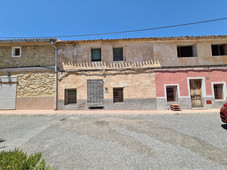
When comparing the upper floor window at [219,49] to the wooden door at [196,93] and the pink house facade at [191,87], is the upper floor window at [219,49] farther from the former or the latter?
the wooden door at [196,93]

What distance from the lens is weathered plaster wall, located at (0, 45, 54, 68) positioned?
8734 mm

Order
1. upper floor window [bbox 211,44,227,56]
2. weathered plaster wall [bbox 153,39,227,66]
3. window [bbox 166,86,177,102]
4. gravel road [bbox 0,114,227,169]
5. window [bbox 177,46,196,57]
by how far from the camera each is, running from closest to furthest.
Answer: gravel road [bbox 0,114,227,169] < weathered plaster wall [bbox 153,39,227,66] < window [bbox 166,86,177,102] < upper floor window [bbox 211,44,227,56] < window [bbox 177,46,196,57]

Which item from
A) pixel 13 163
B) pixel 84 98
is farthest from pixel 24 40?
pixel 13 163

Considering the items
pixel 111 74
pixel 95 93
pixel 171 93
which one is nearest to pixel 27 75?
pixel 95 93

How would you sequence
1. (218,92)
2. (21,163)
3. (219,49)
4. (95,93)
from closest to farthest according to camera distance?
(21,163) < (95,93) < (218,92) < (219,49)

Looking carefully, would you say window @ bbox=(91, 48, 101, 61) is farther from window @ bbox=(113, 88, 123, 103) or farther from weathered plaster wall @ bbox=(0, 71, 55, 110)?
weathered plaster wall @ bbox=(0, 71, 55, 110)

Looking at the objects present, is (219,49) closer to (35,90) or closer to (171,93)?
(171,93)

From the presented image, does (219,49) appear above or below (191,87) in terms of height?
above

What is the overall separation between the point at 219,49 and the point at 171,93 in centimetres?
592

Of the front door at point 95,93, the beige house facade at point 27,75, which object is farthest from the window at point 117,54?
the beige house facade at point 27,75

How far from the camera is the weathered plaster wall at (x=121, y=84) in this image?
27.9 ft

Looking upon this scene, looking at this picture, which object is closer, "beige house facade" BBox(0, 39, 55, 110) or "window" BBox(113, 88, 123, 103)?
"beige house facade" BBox(0, 39, 55, 110)

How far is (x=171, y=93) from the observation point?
8812mm

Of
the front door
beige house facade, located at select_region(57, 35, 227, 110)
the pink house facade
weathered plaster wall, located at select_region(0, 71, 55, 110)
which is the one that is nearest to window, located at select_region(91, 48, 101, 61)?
beige house facade, located at select_region(57, 35, 227, 110)
